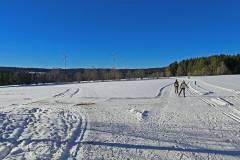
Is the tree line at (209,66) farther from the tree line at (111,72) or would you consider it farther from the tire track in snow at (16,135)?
the tire track in snow at (16,135)

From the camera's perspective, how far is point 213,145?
8164 mm

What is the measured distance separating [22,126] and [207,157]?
297 inches

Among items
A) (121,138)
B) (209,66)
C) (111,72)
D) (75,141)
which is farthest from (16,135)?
(209,66)

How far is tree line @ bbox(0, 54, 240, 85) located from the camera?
327 ft

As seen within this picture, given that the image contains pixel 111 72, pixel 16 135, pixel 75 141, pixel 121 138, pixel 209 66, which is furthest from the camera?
pixel 209 66

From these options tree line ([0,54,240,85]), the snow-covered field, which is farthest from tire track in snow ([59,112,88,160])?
tree line ([0,54,240,85])

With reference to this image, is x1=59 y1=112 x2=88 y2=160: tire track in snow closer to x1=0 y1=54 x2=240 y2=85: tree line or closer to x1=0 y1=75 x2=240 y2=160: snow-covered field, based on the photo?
x1=0 y1=75 x2=240 y2=160: snow-covered field

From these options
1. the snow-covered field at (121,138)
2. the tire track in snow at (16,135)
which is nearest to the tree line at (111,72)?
the tire track in snow at (16,135)

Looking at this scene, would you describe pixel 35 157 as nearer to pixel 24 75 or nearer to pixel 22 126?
pixel 22 126

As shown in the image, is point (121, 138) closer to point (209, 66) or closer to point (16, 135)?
point (16, 135)

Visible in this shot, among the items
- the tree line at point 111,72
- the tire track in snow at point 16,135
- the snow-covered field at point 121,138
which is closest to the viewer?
the snow-covered field at point 121,138

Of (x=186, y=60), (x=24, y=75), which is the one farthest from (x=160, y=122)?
(x=186, y=60)

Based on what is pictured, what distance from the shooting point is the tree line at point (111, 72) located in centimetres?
9959

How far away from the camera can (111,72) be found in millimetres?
134625
